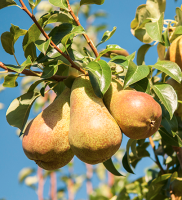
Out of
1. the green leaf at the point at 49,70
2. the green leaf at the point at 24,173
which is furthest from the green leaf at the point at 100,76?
the green leaf at the point at 24,173

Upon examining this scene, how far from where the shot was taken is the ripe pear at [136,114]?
3.07ft

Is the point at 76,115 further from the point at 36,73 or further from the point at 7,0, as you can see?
the point at 7,0

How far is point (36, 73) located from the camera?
3.59 ft

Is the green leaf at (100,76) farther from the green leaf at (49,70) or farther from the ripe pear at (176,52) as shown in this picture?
the ripe pear at (176,52)

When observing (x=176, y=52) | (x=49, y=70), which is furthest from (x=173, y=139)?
(x=49, y=70)

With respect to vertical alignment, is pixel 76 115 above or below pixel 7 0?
below

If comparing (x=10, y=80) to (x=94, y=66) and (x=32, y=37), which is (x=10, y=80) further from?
(x=94, y=66)

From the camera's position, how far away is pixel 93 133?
34.7 inches

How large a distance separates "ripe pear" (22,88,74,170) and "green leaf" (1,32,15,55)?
36 cm

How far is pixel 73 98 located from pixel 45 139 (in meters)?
0.21

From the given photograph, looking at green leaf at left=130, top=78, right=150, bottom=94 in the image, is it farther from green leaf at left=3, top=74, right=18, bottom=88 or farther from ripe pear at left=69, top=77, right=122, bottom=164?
green leaf at left=3, top=74, right=18, bottom=88

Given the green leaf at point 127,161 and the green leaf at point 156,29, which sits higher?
the green leaf at point 156,29

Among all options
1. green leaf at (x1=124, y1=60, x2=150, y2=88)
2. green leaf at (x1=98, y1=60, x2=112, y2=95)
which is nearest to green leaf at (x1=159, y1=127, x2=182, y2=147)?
green leaf at (x1=124, y1=60, x2=150, y2=88)

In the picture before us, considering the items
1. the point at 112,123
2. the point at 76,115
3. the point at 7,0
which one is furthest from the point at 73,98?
the point at 7,0
